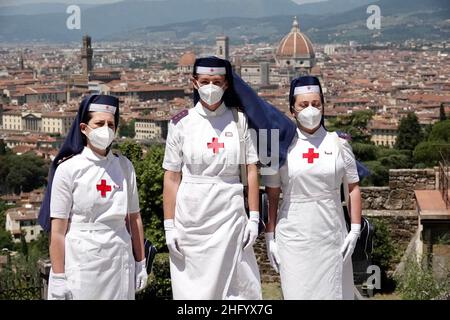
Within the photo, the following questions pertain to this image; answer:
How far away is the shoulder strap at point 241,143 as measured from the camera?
2719 millimetres

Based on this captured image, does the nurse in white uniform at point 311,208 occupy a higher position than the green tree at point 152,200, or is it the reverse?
the nurse in white uniform at point 311,208

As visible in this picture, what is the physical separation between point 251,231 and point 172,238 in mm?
227

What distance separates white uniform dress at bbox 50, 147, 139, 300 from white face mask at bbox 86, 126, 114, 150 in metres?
0.05

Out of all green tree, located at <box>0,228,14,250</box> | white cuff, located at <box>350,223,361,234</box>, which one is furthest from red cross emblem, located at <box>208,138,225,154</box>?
green tree, located at <box>0,228,14,250</box>

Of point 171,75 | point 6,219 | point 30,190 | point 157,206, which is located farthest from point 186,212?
point 171,75

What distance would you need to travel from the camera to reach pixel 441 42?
75.4 meters

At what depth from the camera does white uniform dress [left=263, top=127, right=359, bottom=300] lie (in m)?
2.76

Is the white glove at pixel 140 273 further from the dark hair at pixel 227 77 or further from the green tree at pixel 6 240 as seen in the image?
the green tree at pixel 6 240

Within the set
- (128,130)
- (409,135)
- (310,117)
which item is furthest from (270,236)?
(128,130)

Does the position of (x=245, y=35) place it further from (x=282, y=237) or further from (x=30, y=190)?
(x=282, y=237)

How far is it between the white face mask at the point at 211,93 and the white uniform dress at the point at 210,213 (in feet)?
0.23

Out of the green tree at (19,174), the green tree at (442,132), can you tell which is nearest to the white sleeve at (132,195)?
the green tree at (442,132)

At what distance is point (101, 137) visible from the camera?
2602 mm
